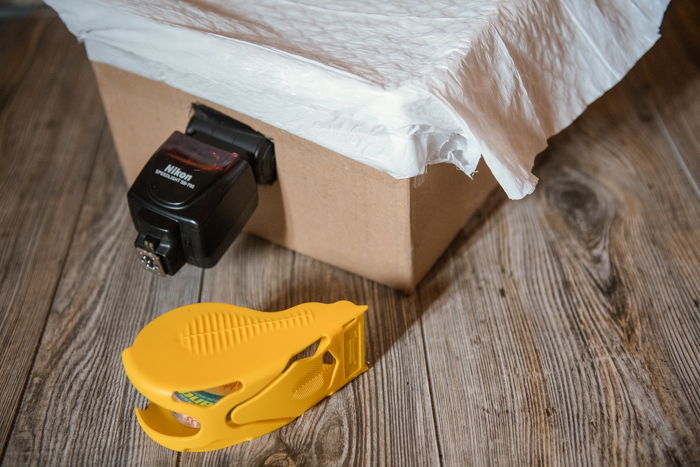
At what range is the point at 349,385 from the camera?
72cm

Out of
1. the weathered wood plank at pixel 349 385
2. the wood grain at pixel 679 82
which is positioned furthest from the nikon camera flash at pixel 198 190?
the wood grain at pixel 679 82

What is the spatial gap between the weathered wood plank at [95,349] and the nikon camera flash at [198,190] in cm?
11

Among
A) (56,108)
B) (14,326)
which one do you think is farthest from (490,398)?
(56,108)

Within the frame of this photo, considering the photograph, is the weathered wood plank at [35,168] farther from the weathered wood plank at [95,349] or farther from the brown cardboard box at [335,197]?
the brown cardboard box at [335,197]

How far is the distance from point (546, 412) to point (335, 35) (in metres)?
0.42

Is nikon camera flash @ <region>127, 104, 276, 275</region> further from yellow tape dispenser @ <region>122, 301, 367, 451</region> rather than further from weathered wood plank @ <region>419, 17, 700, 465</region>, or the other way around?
weathered wood plank @ <region>419, 17, 700, 465</region>

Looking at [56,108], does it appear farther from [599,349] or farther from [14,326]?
[599,349]

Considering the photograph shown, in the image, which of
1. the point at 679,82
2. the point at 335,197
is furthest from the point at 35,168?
the point at 679,82

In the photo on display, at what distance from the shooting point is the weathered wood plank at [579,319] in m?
0.67

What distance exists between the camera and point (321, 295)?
81 cm

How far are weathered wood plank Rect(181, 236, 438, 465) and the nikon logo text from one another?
17 cm

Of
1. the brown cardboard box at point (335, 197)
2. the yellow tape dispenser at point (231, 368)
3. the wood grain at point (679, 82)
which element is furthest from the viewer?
the wood grain at point (679, 82)

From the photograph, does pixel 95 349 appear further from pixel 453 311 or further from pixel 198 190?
pixel 453 311

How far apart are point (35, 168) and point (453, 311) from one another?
0.60m
